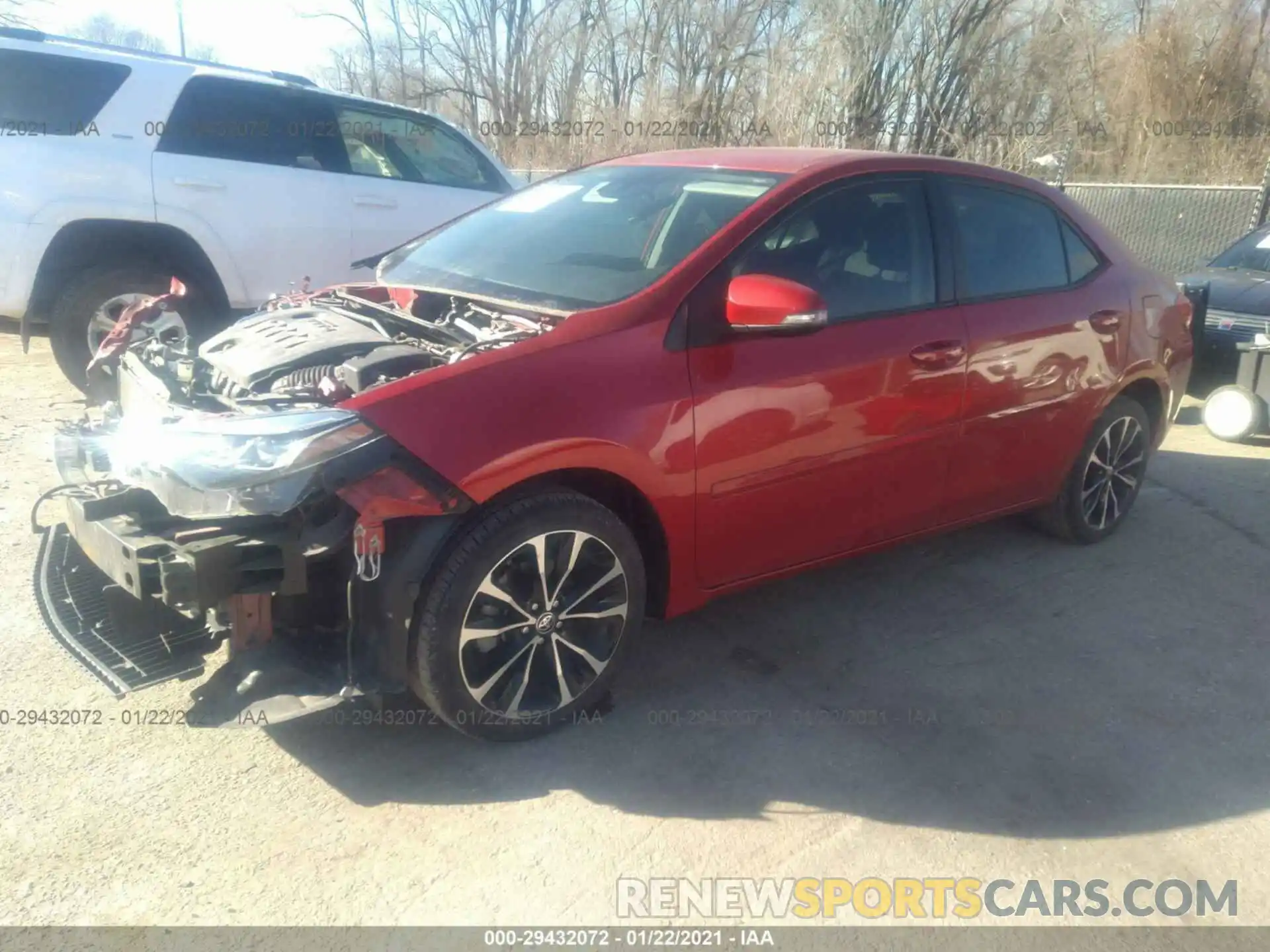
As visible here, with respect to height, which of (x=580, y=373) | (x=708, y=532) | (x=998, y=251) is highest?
(x=998, y=251)

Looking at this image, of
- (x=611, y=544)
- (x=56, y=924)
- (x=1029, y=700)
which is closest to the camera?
(x=56, y=924)

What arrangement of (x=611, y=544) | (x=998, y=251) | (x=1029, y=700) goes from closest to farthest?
1. (x=611, y=544)
2. (x=1029, y=700)
3. (x=998, y=251)

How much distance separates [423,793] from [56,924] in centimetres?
93

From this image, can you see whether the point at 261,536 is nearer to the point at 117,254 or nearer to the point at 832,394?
the point at 832,394

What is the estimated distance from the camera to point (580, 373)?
3.06 metres

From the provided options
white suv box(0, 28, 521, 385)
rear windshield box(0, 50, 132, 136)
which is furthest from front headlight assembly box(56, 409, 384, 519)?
rear windshield box(0, 50, 132, 136)

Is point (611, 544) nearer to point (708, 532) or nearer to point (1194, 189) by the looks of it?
point (708, 532)

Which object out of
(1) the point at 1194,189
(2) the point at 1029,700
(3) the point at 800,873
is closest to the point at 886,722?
(2) the point at 1029,700

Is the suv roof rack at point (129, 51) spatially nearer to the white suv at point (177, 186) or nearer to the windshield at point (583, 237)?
the white suv at point (177, 186)

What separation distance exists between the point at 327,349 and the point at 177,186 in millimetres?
3701

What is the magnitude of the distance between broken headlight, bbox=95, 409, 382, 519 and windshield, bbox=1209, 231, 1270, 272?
8.10 meters

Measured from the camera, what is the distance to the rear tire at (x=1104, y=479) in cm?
487

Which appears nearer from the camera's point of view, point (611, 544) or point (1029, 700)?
point (611, 544)

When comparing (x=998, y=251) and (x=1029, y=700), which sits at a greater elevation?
(x=998, y=251)
